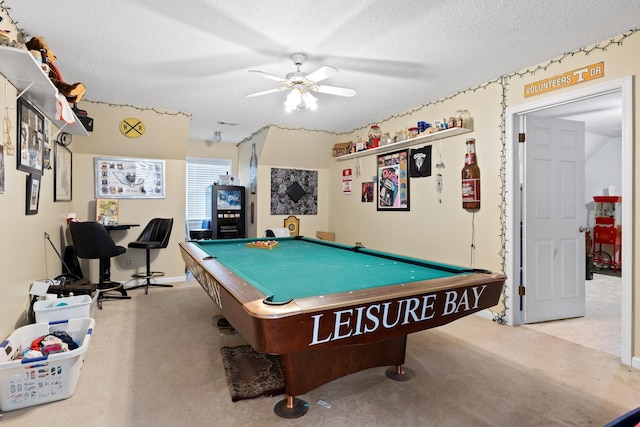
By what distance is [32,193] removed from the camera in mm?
2715

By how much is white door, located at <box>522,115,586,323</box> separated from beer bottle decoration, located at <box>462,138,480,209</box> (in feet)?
1.39

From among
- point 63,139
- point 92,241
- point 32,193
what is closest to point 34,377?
point 32,193

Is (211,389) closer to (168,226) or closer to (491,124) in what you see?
(168,226)

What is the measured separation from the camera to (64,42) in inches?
106

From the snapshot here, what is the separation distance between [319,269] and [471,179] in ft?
7.13

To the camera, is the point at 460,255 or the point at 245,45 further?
the point at 460,255

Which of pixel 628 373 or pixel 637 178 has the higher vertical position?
pixel 637 178

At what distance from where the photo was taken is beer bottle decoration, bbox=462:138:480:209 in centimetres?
354

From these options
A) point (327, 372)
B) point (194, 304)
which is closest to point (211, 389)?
point (327, 372)

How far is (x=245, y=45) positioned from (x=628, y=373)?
362cm

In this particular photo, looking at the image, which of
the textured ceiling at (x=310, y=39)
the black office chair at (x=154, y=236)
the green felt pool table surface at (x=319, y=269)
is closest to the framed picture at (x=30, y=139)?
the textured ceiling at (x=310, y=39)

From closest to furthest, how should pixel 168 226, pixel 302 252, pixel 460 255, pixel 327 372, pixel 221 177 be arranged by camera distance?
1. pixel 327 372
2. pixel 302 252
3. pixel 460 255
4. pixel 168 226
5. pixel 221 177

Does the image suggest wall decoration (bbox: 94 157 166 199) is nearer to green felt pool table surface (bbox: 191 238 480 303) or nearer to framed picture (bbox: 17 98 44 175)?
framed picture (bbox: 17 98 44 175)

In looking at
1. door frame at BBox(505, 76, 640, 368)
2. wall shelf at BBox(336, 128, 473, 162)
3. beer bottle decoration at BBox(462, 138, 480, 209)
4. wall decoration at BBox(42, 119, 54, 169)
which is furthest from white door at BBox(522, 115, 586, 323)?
wall decoration at BBox(42, 119, 54, 169)
